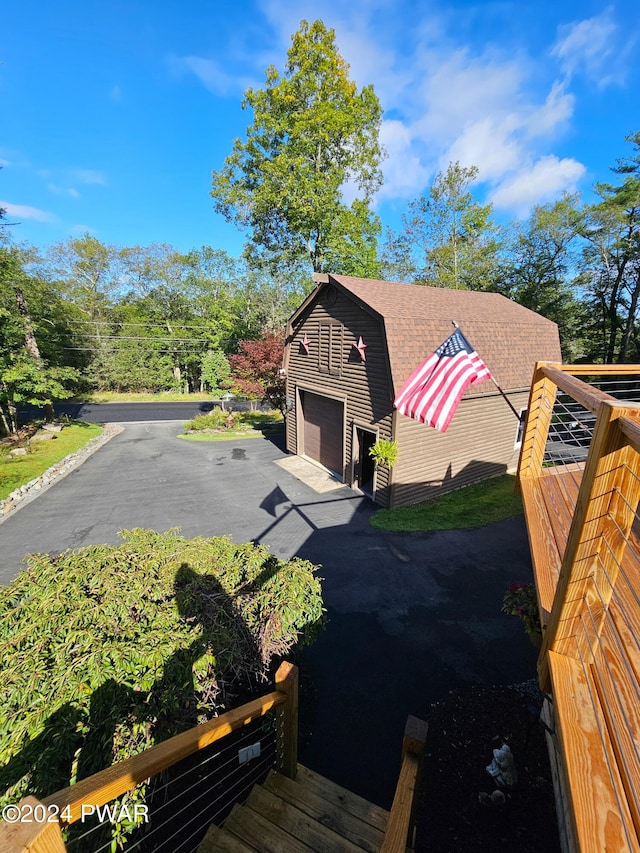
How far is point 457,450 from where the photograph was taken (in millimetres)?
11148

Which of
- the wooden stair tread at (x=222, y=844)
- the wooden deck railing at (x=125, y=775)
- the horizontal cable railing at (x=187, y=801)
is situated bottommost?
the horizontal cable railing at (x=187, y=801)

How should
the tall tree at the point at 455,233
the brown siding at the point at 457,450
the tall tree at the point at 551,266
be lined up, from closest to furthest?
the brown siding at the point at 457,450, the tall tree at the point at 551,266, the tall tree at the point at 455,233

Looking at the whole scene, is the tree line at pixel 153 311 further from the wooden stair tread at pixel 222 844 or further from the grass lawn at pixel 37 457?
the wooden stair tread at pixel 222 844

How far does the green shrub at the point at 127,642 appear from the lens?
100 inches

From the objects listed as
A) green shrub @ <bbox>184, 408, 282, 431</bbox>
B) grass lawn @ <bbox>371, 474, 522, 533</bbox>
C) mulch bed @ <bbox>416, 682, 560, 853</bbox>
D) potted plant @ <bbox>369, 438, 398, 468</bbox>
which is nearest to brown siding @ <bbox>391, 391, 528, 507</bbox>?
potted plant @ <bbox>369, 438, 398, 468</bbox>

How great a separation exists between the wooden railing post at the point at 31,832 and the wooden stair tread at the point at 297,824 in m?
2.23

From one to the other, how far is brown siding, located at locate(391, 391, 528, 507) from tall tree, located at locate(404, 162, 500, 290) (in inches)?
788

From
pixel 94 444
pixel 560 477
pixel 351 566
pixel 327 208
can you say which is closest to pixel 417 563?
pixel 351 566

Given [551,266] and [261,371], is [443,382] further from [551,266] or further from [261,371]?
[551,266]

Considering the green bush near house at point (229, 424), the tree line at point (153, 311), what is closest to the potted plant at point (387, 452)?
the green bush near house at point (229, 424)

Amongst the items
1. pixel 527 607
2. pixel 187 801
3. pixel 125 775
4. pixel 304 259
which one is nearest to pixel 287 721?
pixel 187 801

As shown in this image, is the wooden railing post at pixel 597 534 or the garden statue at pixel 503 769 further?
the garden statue at pixel 503 769

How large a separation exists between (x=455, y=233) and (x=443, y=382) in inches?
1108

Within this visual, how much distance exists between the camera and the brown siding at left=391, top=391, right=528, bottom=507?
10.1m
